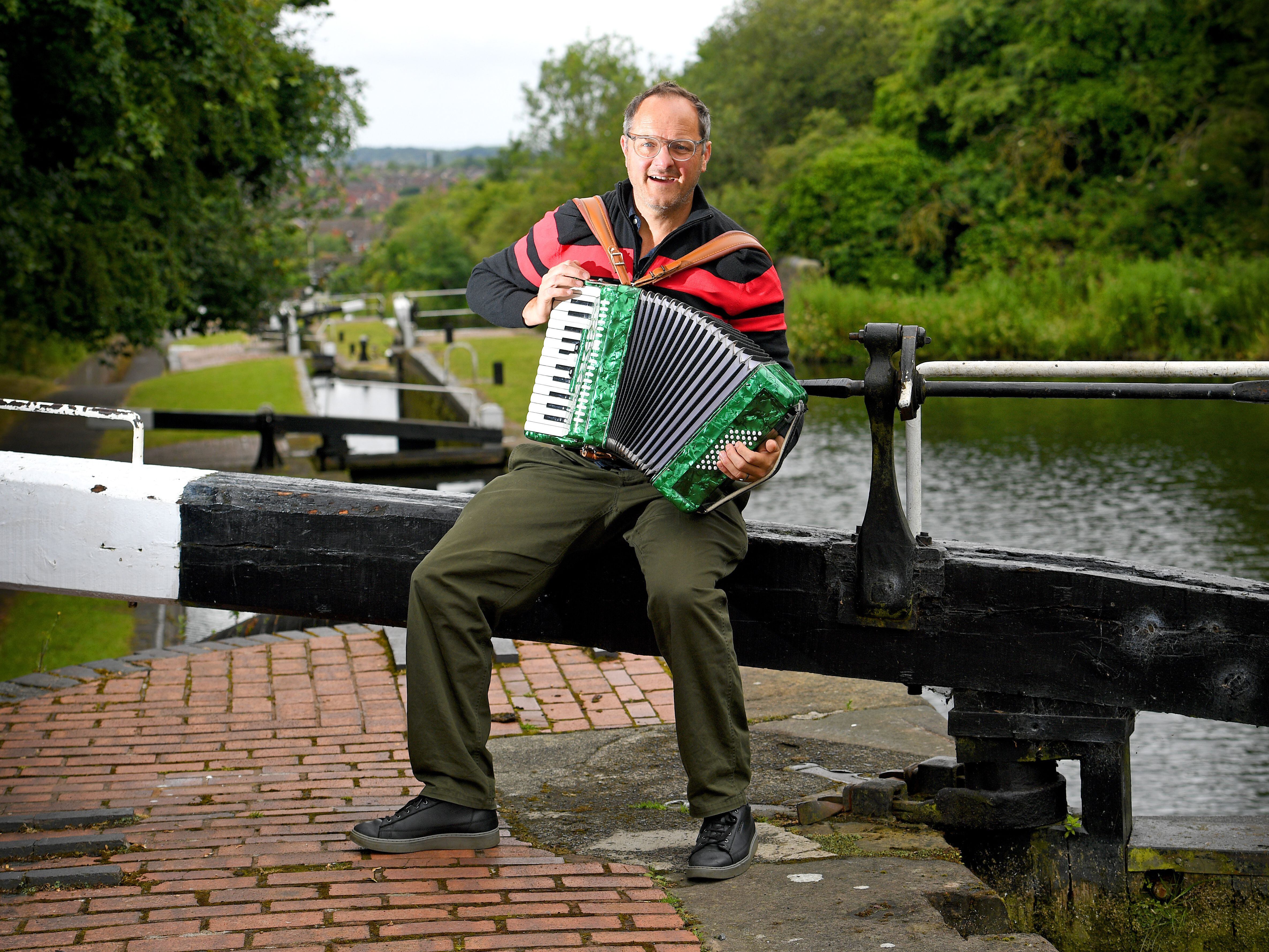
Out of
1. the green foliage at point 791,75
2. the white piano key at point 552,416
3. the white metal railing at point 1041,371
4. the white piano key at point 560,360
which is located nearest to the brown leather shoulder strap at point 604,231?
the white piano key at point 560,360

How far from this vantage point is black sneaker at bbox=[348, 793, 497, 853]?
3053mm

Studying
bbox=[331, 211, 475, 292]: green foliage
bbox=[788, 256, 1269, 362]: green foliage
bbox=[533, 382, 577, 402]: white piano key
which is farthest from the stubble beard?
bbox=[331, 211, 475, 292]: green foliage

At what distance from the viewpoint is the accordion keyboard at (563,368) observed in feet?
9.99

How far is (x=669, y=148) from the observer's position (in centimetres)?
320

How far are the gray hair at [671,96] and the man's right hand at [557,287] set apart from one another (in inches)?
15.8

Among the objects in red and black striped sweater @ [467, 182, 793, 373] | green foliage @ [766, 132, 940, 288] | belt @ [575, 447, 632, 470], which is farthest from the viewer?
green foliage @ [766, 132, 940, 288]

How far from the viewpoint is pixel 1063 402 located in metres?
18.1

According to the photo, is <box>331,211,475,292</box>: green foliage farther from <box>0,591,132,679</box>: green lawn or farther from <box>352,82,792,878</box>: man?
<box>352,82,792,878</box>: man

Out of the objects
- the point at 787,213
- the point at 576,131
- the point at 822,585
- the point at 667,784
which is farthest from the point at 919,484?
the point at 576,131

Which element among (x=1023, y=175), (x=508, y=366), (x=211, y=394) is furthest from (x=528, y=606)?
(x=1023, y=175)

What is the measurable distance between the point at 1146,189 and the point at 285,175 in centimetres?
1810

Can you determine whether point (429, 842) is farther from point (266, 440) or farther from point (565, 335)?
point (266, 440)

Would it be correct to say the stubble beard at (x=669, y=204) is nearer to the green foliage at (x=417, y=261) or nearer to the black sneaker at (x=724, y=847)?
the black sneaker at (x=724, y=847)

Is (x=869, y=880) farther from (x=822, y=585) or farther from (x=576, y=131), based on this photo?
(x=576, y=131)
